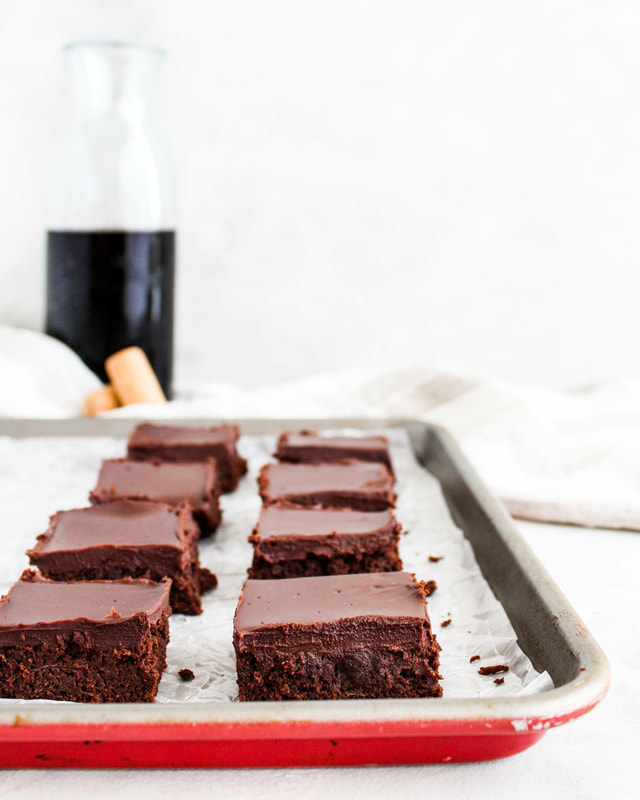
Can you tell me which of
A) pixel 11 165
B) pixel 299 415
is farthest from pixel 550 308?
pixel 11 165

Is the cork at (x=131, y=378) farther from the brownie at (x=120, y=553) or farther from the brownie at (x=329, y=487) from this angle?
the brownie at (x=120, y=553)

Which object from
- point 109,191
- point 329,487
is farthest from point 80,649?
point 109,191

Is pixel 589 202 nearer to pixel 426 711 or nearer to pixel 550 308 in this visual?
pixel 550 308

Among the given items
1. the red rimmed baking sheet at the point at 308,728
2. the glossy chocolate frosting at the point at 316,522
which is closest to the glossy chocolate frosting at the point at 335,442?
the glossy chocolate frosting at the point at 316,522

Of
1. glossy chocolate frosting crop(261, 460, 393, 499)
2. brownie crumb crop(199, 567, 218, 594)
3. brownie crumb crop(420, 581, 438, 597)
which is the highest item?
glossy chocolate frosting crop(261, 460, 393, 499)

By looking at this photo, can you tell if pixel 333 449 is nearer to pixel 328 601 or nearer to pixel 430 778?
pixel 328 601

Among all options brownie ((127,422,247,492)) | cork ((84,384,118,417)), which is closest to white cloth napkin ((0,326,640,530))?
cork ((84,384,118,417))

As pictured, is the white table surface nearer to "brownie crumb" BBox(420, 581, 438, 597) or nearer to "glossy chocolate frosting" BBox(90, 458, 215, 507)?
"brownie crumb" BBox(420, 581, 438, 597)
